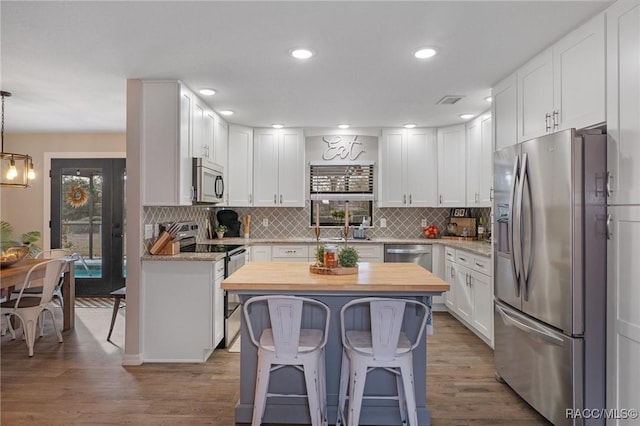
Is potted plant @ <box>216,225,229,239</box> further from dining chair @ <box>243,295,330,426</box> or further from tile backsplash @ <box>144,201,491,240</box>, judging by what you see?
dining chair @ <box>243,295,330,426</box>

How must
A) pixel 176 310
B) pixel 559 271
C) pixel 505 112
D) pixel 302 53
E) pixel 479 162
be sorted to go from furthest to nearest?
1. pixel 479 162
2. pixel 176 310
3. pixel 505 112
4. pixel 302 53
5. pixel 559 271

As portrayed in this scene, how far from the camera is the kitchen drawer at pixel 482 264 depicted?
3879 mm

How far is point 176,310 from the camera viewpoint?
358 cm

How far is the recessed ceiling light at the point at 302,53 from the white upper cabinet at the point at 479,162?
2.39m

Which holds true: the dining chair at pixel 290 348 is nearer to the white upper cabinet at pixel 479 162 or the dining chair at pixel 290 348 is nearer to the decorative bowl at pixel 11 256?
the decorative bowl at pixel 11 256

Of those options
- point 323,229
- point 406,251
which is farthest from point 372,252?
point 323,229

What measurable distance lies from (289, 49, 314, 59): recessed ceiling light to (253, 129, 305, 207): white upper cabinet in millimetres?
2685

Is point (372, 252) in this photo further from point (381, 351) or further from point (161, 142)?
point (381, 351)

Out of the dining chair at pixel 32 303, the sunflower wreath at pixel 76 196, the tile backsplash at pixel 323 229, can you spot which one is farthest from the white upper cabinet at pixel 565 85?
the sunflower wreath at pixel 76 196

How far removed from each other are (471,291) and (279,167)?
2.86 m

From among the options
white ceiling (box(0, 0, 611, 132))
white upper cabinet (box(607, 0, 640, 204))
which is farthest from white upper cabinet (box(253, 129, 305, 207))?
white upper cabinet (box(607, 0, 640, 204))

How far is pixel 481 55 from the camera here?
2.96 metres

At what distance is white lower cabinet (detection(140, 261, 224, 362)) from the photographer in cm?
357

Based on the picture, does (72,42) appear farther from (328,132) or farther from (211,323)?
(328,132)
